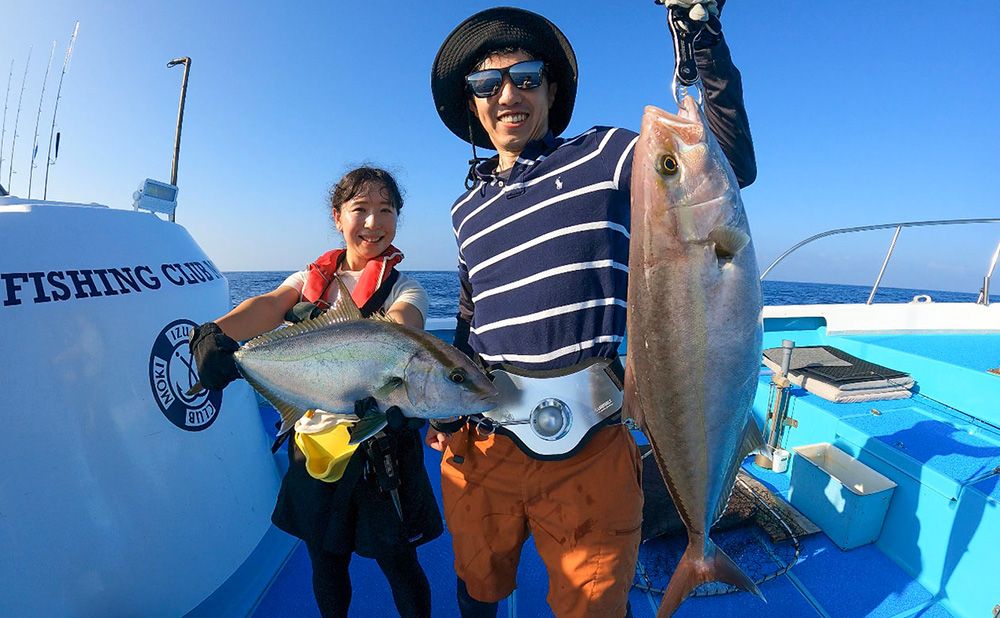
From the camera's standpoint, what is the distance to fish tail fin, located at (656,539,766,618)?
1.71m

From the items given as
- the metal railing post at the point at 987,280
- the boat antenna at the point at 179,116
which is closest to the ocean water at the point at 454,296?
the boat antenna at the point at 179,116

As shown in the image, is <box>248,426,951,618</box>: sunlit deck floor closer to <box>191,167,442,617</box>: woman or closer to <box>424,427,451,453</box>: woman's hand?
<box>191,167,442,617</box>: woman

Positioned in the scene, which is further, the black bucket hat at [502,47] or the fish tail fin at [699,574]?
the black bucket hat at [502,47]

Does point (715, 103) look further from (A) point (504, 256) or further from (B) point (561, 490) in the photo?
(B) point (561, 490)

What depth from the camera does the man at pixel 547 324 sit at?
1897 millimetres

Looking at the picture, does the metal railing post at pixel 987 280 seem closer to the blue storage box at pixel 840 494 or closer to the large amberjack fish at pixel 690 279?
the blue storage box at pixel 840 494

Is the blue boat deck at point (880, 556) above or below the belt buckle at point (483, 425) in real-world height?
below

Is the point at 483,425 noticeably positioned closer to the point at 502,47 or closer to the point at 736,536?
the point at 502,47

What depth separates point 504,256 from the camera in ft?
6.84

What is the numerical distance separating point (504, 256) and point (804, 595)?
114 inches

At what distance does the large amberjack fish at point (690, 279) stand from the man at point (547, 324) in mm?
459

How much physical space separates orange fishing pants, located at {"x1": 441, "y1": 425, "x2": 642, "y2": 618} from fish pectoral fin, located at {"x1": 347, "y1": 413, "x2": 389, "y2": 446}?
1.73ft

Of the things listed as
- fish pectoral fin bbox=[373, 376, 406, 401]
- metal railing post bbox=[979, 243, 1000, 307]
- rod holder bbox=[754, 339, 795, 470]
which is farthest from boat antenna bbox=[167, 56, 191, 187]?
metal railing post bbox=[979, 243, 1000, 307]

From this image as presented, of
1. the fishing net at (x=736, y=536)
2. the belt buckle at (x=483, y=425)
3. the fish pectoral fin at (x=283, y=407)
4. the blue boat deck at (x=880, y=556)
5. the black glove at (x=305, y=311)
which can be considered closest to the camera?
the fish pectoral fin at (x=283, y=407)
